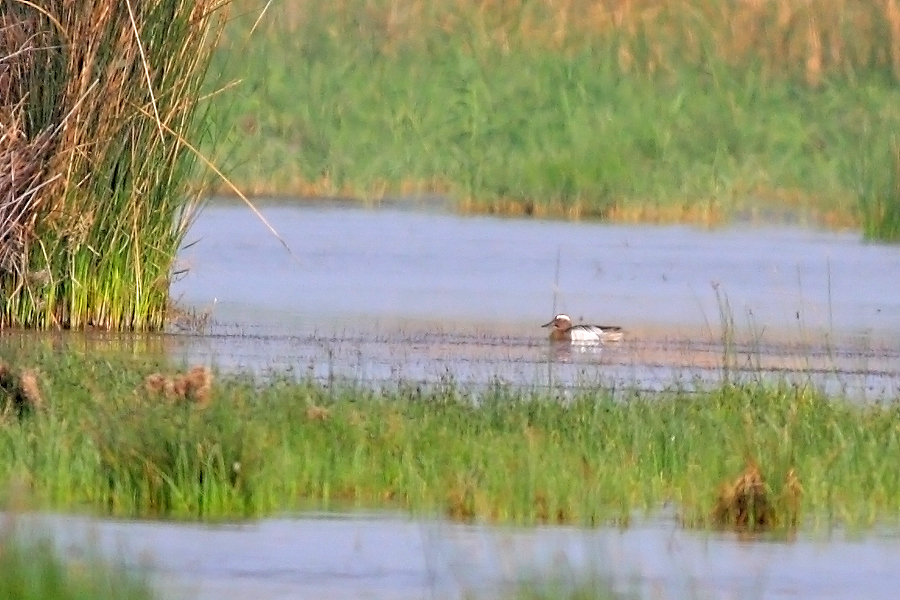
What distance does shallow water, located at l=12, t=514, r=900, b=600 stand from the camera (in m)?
7.61

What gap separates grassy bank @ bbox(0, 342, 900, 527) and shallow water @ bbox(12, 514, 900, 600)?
0.22 meters

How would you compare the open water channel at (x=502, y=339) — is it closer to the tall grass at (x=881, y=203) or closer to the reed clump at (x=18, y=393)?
the tall grass at (x=881, y=203)

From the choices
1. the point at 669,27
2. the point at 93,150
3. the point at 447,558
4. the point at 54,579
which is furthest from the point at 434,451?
the point at 669,27

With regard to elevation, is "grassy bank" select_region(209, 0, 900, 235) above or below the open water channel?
above

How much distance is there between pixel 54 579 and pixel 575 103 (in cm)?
1992

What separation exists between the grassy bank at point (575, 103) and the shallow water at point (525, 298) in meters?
1.70

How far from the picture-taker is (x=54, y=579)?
22.3ft

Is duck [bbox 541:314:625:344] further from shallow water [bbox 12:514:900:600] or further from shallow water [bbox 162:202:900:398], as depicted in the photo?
shallow water [bbox 12:514:900:600]

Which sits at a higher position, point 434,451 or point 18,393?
point 18,393

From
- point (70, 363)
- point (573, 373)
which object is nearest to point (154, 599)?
point (70, 363)

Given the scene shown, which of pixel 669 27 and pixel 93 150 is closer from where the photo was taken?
pixel 93 150

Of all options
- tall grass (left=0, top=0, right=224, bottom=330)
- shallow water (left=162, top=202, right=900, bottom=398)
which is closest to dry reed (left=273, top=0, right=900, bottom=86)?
shallow water (left=162, top=202, right=900, bottom=398)

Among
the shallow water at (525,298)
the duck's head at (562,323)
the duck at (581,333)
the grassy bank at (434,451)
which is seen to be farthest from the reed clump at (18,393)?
the duck's head at (562,323)

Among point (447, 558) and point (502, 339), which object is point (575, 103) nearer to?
point (502, 339)
